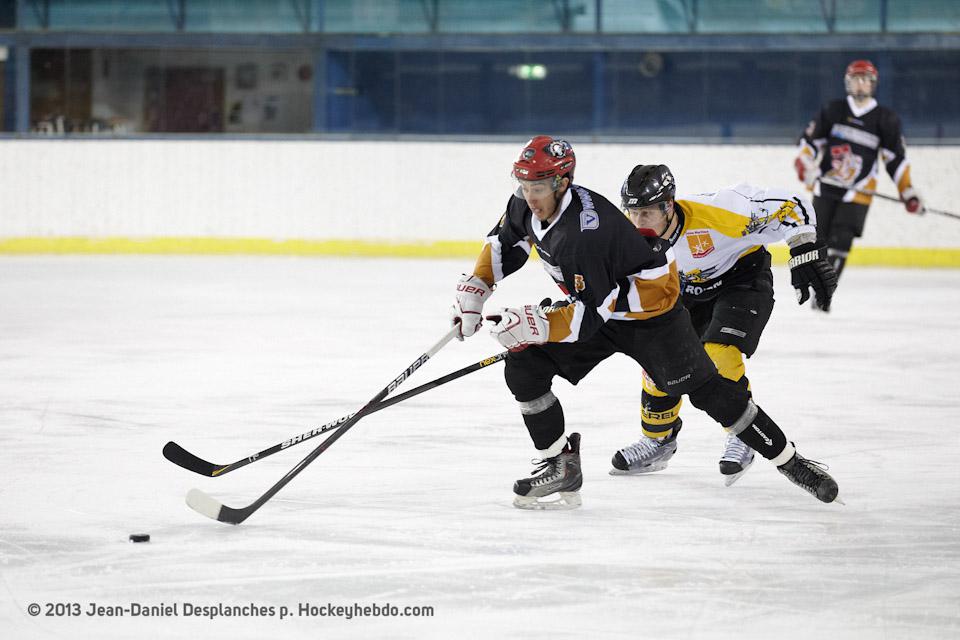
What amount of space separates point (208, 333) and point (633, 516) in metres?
3.94

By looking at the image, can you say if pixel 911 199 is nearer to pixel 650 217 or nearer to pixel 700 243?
pixel 700 243

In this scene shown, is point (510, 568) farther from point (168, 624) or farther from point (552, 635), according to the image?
point (168, 624)

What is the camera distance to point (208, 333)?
688 centimetres

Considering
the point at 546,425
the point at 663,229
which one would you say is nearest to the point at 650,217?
the point at 663,229

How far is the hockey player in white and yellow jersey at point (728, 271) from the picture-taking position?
12.3 feet

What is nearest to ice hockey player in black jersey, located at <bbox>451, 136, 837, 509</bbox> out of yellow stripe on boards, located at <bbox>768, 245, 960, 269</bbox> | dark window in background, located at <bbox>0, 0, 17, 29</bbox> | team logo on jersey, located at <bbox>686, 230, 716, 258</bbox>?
team logo on jersey, located at <bbox>686, 230, 716, 258</bbox>

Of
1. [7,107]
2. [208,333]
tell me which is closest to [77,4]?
[7,107]

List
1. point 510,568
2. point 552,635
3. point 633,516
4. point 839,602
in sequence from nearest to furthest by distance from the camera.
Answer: point 552,635 < point 839,602 < point 510,568 < point 633,516

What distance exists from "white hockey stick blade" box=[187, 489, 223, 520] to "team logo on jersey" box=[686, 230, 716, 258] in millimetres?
1412

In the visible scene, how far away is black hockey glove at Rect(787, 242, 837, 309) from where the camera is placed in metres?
3.76

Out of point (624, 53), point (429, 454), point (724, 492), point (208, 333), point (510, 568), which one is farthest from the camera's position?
point (624, 53)

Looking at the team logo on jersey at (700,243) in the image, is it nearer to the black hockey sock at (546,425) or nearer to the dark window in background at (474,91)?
the black hockey sock at (546,425)

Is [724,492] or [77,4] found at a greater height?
[77,4]

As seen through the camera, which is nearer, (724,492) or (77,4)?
(724,492)
